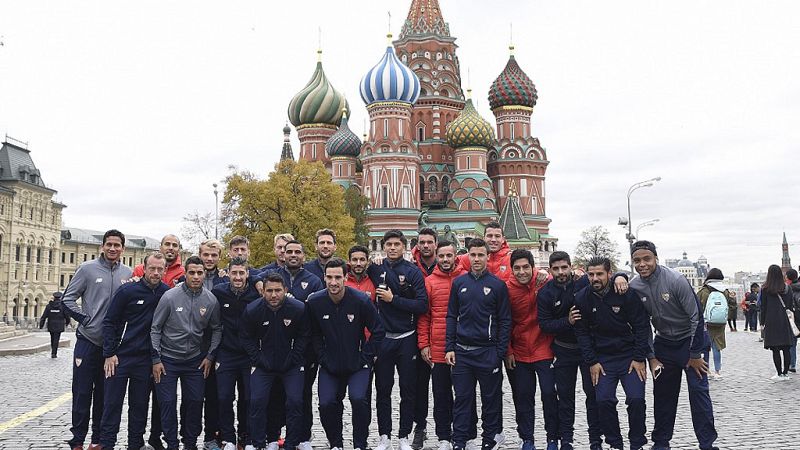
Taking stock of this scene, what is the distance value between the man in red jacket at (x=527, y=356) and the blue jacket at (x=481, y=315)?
28 centimetres

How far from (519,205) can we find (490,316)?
51.2 metres

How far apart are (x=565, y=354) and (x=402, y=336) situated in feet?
5.47

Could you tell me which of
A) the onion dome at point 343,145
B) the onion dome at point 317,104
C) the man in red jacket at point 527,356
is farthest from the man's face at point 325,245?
the onion dome at point 317,104

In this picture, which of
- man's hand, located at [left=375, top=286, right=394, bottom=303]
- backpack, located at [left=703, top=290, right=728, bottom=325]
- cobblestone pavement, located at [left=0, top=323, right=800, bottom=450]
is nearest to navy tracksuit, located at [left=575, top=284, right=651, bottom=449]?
cobblestone pavement, located at [left=0, top=323, right=800, bottom=450]

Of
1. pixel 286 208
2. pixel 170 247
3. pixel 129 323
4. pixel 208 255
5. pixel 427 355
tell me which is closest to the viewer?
pixel 129 323

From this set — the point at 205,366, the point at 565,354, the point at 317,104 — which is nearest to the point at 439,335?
the point at 565,354

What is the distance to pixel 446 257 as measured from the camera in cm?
718

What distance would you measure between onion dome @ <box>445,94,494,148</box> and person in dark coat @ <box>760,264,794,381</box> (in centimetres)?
4190

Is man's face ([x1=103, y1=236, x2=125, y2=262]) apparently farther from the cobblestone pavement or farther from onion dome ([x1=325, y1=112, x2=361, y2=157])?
onion dome ([x1=325, y1=112, x2=361, y2=157])

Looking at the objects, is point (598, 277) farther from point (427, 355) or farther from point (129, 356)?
point (129, 356)

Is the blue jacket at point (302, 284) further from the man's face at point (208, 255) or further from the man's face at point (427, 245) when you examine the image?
the man's face at point (427, 245)

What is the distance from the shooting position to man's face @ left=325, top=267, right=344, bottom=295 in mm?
6457

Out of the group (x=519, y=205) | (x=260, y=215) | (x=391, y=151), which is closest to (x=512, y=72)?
(x=519, y=205)

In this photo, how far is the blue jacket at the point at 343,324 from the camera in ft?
21.5
